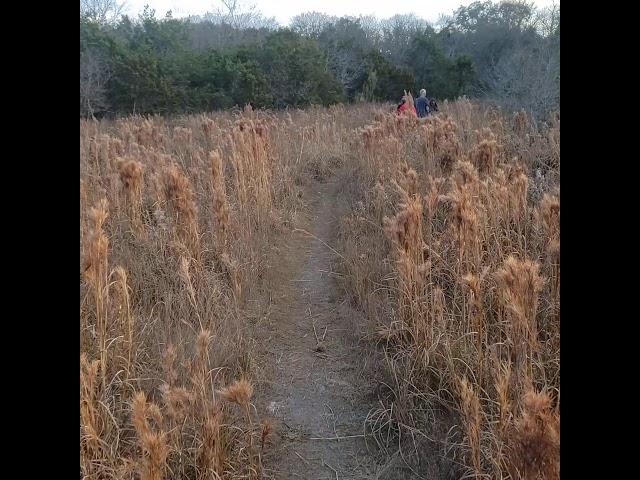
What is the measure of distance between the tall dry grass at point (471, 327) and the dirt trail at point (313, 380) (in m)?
0.15

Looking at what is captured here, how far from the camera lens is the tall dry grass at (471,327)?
1.74 metres

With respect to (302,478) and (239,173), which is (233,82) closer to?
(239,173)

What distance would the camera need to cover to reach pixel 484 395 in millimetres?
2166

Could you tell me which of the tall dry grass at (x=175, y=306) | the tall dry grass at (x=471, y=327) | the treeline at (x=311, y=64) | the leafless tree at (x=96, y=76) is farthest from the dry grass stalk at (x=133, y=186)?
the leafless tree at (x=96, y=76)

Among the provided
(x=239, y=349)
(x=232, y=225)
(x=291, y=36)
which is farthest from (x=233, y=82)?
(x=239, y=349)

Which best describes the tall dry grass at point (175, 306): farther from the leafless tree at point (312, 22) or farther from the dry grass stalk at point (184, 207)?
the leafless tree at point (312, 22)

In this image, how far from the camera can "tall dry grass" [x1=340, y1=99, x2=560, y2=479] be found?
5.71 ft

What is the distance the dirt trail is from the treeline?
25.2ft

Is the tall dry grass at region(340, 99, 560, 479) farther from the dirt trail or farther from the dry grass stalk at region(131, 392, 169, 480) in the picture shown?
the dry grass stalk at region(131, 392, 169, 480)

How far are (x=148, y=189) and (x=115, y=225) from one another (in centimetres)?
103

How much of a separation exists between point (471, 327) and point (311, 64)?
17470mm

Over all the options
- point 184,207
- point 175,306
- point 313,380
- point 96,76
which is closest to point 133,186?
point 184,207

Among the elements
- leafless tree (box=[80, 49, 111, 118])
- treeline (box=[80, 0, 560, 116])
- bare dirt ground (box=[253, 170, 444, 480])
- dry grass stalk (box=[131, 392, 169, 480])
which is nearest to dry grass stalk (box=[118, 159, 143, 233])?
bare dirt ground (box=[253, 170, 444, 480])
